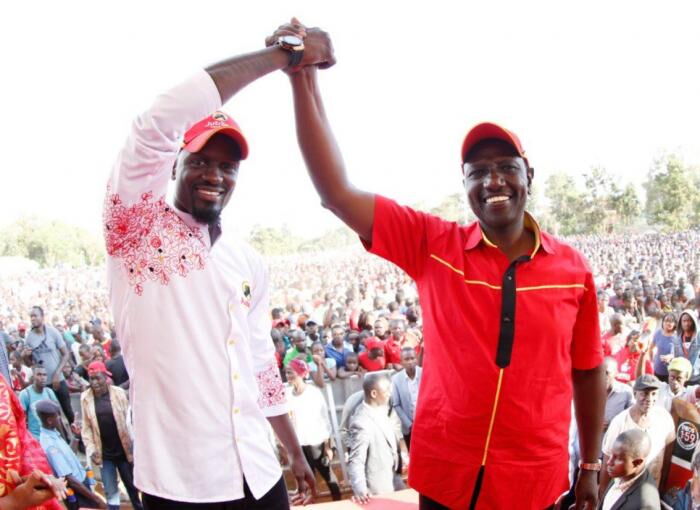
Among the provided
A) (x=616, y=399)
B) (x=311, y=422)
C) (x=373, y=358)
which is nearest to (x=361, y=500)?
(x=311, y=422)

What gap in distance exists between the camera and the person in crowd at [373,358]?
6730mm

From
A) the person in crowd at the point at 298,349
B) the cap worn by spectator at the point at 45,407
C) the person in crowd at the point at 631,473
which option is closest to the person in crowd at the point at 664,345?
the person in crowd at the point at 631,473

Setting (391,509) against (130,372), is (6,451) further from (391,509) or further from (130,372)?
(391,509)

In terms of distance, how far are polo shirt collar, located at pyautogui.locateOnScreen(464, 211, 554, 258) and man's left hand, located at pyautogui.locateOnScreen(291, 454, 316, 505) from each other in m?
0.79

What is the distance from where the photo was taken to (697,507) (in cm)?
319

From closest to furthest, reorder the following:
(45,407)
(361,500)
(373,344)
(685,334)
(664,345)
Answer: (361,500) → (45,407) → (685,334) → (664,345) → (373,344)

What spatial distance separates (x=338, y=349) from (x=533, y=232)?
5.91m

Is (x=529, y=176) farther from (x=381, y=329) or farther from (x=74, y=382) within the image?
(x=381, y=329)

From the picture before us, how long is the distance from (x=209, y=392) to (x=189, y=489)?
21cm

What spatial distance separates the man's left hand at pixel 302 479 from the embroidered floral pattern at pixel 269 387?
0.18m

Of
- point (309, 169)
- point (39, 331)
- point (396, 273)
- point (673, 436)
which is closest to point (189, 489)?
point (309, 169)

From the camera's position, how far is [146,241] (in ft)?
4.48

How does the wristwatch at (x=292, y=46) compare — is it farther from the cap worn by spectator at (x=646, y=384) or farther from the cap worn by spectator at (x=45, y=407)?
the cap worn by spectator at (x=45, y=407)

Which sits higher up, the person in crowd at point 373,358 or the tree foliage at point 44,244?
the tree foliage at point 44,244
